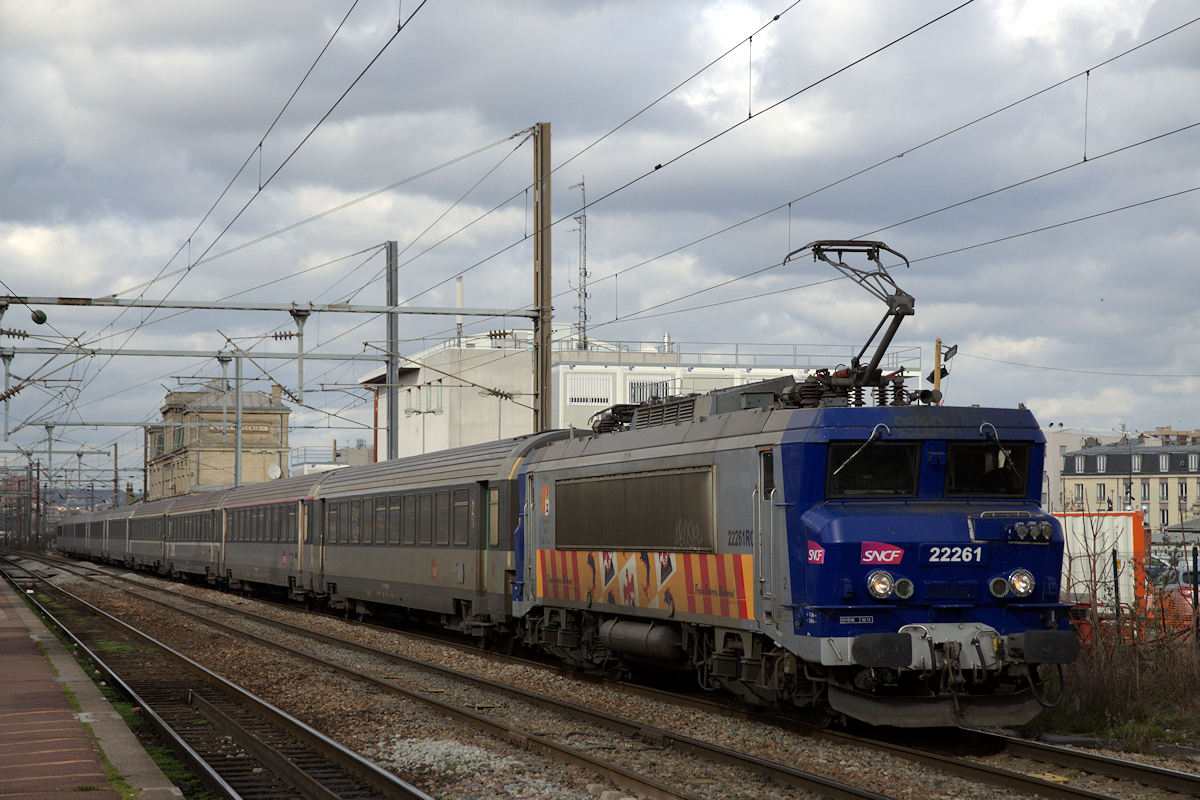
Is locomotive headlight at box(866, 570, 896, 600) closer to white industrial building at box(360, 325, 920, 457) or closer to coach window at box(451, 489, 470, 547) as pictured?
coach window at box(451, 489, 470, 547)

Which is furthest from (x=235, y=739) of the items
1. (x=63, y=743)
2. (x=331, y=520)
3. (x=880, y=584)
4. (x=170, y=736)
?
(x=331, y=520)

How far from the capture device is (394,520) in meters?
25.2

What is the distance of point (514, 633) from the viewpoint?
2000 centimetres

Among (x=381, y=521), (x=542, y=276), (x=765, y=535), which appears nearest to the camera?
(x=765, y=535)

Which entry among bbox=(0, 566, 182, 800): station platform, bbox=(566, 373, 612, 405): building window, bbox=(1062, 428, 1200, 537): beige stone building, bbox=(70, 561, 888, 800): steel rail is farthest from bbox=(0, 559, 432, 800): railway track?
bbox=(1062, 428, 1200, 537): beige stone building

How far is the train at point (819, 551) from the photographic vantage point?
37.1ft

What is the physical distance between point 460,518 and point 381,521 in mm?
4896

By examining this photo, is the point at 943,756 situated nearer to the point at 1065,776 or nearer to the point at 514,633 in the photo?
the point at 1065,776

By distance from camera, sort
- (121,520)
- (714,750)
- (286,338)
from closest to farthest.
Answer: (714,750) < (286,338) < (121,520)

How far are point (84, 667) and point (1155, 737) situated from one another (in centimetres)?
1430

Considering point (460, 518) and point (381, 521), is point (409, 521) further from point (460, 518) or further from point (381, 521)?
point (460, 518)

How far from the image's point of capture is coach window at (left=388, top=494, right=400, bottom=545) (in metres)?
24.9

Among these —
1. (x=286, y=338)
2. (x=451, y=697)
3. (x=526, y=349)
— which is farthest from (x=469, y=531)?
(x=526, y=349)

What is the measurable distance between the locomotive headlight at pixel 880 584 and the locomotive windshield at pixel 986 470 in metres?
1.19
